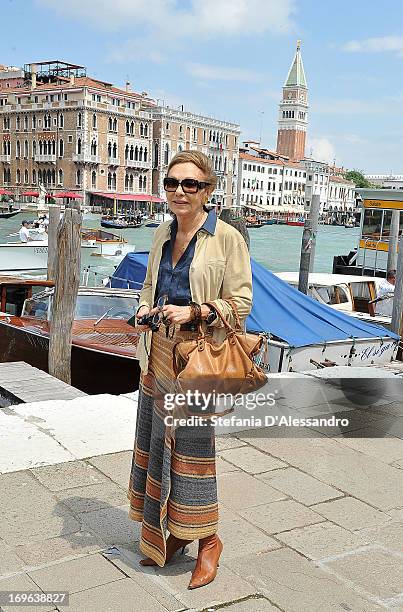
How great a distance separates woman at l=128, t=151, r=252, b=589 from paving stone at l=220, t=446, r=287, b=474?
1.13m

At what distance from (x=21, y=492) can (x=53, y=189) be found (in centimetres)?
7931

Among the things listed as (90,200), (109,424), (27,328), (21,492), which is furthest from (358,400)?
(90,200)

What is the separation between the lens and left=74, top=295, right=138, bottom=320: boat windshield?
857 cm

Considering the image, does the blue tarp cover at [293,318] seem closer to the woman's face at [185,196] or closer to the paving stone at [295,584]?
the paving stone at [295,584]

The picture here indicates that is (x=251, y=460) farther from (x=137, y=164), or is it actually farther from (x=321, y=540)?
(x=137, y=164)

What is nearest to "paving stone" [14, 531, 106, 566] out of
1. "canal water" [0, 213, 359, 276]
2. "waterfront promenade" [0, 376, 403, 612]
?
"waterfront promenade" [0, 376, 403, 612]

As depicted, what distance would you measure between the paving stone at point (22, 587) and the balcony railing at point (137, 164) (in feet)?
269

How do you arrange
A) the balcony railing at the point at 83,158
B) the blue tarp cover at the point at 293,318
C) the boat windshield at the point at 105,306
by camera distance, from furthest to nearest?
the balcony railing at the point at 83,158 < the boat windshield at the point at 105,306 < the blue tarp cover at the point at 293,318

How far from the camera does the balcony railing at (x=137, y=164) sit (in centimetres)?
8219

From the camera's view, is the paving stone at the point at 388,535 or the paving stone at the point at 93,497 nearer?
the paving stone at the point at 388,535

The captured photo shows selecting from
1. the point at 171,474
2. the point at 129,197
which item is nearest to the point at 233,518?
the point at 171,474

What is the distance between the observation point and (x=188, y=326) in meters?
2.38

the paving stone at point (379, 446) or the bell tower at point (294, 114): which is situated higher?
the bell tower at point (294, 114)

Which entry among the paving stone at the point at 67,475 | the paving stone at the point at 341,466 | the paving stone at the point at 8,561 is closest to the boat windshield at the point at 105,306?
the paving stone at the point at 341,466
